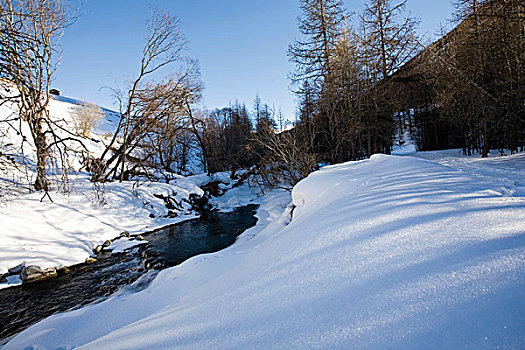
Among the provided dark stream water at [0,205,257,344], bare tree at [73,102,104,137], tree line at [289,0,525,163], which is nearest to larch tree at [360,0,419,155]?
tree line at [289,0,525,163]

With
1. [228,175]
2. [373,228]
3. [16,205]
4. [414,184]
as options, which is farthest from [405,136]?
[16,205]

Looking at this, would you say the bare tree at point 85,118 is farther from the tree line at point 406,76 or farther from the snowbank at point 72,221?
the tree line at point 406,76

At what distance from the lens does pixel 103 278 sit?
5367 mm

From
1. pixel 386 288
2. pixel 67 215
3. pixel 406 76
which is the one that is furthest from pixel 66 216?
pixel 406 76

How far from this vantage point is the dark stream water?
4.23m

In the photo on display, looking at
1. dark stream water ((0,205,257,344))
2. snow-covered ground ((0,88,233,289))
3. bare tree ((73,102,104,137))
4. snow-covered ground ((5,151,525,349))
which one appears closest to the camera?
snow-covered ground ((5,151,525,349))

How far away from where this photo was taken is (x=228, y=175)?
55.9ft

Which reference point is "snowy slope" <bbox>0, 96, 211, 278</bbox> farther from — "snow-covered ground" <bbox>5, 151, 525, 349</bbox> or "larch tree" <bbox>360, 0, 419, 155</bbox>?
"larch tree" <bbox>360, 0, 419, 155</bbox>

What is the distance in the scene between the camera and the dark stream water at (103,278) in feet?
13.9

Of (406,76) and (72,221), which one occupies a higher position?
(406,76)

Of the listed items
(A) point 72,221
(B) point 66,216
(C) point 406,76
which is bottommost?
(A) point 72,221

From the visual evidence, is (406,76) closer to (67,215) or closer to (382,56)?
(382,56)

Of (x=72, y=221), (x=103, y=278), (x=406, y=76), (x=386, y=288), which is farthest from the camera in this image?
(x=406, y=76)

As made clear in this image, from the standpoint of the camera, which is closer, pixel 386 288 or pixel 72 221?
pixel 386 288
